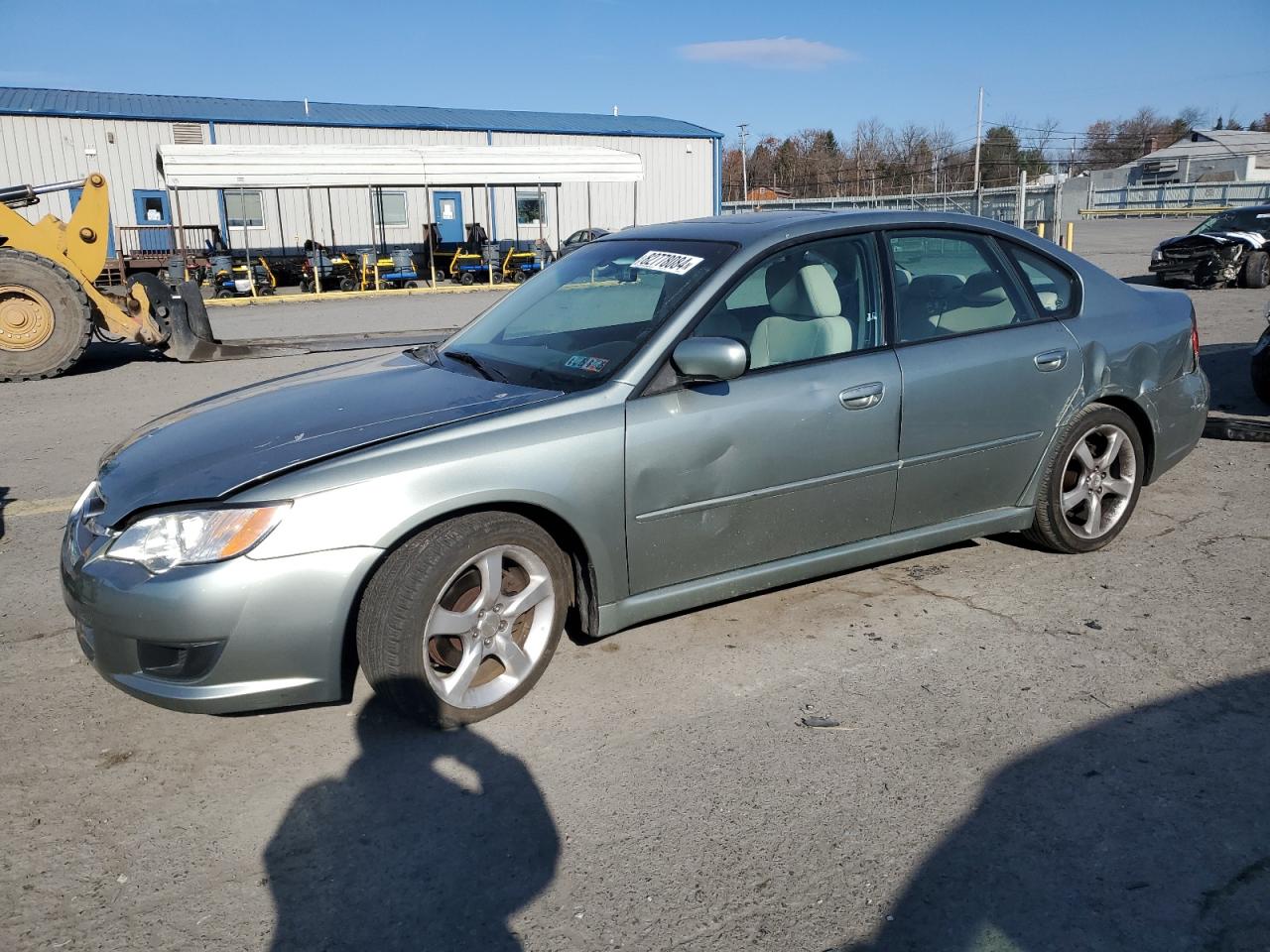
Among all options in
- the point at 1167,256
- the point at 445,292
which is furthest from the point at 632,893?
the point at 445,292

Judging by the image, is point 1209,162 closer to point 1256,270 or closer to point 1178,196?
point 1178,196

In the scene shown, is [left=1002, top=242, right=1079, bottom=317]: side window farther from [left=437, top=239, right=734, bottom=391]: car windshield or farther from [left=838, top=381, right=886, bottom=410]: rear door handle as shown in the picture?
[left=437, top=239, right=734, bottom=391]: car windshield

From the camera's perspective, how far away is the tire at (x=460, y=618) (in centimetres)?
295

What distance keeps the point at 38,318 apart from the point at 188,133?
21.9 metres

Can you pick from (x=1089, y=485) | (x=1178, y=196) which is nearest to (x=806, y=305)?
(x=1089, y=485)

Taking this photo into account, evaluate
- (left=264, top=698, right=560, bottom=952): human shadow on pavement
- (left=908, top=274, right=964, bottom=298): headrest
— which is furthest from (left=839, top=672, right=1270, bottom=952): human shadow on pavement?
(left=908, top=274, right=964, bottom=298): headrest

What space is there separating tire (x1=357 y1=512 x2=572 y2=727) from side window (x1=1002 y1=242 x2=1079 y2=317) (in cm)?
248

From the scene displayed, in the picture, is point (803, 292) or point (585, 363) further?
point (803, 292)

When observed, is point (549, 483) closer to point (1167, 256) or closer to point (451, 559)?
point (451, 559)

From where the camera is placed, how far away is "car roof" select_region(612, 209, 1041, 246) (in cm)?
384

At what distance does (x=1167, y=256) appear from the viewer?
18.0 meters

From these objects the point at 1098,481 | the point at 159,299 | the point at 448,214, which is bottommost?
the point at 1098,481

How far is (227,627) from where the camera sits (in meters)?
2.78

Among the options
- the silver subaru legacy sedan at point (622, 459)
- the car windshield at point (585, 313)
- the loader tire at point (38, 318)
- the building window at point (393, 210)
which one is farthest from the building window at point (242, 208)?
the silver subaru legacy sedan at point (622, 459)
